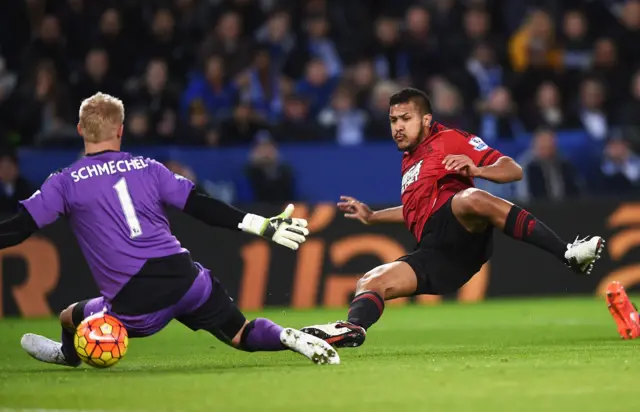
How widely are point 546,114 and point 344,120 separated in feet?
9.12

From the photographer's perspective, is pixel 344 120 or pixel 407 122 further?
pixel 344 120

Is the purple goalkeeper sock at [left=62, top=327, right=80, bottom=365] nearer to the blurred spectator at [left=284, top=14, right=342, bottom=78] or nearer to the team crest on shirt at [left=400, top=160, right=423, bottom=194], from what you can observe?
the team crest on shirt at [left=400, top=160, right=423, bottom=194]

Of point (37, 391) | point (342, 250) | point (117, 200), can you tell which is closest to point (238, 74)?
point (342, 250)

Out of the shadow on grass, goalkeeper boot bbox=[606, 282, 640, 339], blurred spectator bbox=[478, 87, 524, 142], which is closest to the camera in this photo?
the shadow on grass

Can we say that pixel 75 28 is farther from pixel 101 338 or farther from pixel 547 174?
pixel 101 338

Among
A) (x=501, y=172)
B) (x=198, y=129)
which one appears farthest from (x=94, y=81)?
(x=501, y=172)

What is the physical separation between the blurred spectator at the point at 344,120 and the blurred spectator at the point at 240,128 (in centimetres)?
92

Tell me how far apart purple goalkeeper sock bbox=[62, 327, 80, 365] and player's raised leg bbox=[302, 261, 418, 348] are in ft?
4.80

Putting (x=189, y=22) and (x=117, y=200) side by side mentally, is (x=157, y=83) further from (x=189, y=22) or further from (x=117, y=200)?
(x=117, y=200)

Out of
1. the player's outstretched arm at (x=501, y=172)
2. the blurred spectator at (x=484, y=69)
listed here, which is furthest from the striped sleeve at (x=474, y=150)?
the blurred spectator at (x=484, y=69)

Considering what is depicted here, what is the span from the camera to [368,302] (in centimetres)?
819

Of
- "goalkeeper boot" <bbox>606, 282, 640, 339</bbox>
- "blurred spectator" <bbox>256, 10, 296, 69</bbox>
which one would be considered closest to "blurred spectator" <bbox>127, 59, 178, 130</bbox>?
"blurred spectator" <bbox>256, 10, 296, 69</bbox>

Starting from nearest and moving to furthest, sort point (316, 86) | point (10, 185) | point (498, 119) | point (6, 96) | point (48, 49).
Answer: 1. point (10, 185)
2. point (6, 96)
3. point (48, 49)
4. point (498, 119)
5. point (316, 86)

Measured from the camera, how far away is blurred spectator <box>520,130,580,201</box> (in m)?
15.2
